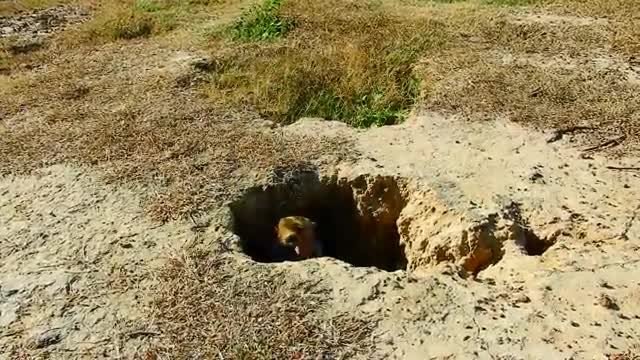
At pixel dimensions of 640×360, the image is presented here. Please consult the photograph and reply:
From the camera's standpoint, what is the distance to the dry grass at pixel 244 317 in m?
3.68

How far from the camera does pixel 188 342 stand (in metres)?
3.74

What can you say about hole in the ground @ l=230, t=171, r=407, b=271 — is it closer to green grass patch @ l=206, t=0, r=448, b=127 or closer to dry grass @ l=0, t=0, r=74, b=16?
green grass patch @ l=206, t=0, r=448, b=127

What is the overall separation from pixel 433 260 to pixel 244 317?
1490 mm

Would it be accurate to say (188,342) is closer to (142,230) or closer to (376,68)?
(142,230)

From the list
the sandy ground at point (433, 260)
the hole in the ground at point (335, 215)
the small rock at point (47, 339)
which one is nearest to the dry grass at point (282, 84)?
the hole in the ground at point (335, 215)

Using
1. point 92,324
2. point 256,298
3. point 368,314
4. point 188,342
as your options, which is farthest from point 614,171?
point 92,324

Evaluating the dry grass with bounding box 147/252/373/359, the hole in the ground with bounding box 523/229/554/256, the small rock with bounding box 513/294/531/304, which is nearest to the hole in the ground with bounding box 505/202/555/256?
the hole in the ground with bounding box 523/229/554/256

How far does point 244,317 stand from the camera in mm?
3881

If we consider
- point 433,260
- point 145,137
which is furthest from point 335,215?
point 145,137

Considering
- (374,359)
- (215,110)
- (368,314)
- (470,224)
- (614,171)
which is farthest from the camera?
(215,110)

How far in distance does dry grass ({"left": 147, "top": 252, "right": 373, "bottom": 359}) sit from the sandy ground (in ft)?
0.32

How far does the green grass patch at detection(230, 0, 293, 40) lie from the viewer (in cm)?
811

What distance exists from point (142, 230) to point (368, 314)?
162 centimetres

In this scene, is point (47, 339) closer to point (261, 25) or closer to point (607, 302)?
point (607, 302)
